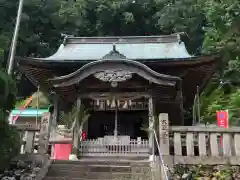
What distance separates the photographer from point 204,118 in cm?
1678

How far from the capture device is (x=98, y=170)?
7992 mm

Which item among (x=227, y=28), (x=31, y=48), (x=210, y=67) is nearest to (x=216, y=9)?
(x=227, y=28)

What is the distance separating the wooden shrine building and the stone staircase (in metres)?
2.79

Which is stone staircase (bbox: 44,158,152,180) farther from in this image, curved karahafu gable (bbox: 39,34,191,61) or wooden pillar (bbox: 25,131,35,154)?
curved karahafu gable (bbox: 39,34,191,61)

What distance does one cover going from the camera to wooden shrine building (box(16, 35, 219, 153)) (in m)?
10.6

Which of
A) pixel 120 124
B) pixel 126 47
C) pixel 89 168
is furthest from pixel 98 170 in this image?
pixel 126 47

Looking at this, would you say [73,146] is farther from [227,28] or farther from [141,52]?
[227,28]

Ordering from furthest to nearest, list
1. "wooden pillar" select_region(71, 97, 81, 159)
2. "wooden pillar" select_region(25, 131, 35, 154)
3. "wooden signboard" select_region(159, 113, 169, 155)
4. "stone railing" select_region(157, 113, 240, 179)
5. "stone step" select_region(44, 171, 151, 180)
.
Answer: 1. "wooden pillar" select_region(71, 97, 81, 159)
2. "wooden pillar" select_region(25, 131, 35, 154)
3. "wooden signboard" select_region(159, 113, 169, 155)
4. "stone railing" select_region(157, 113, 240, 179)
5. "stone step" select_region(44, 171, 151, 180)

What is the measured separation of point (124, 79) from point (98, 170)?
3.65 metres

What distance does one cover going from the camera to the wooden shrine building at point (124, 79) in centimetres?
1059

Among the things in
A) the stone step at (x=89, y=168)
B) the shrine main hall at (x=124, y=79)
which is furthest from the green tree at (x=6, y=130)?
the shrine main hall at (x=124, y=79)

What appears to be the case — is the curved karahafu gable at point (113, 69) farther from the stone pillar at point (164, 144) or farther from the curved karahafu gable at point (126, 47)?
the curved karahafu gable at point (126, 47)

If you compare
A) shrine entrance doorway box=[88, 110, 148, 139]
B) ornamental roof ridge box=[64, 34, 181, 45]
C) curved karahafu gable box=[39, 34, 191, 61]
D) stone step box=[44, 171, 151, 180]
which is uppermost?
ornamental roof ridge box=[64, 34, 181, 45]

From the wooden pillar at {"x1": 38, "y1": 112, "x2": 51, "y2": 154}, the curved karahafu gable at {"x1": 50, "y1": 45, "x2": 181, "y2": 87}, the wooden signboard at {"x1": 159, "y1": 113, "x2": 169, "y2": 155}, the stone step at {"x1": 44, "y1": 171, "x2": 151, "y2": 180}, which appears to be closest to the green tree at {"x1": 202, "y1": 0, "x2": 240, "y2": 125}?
the curved karahafu gable at {"x1": 50, "y1": 45, "x2": 181, "y2": 87}
